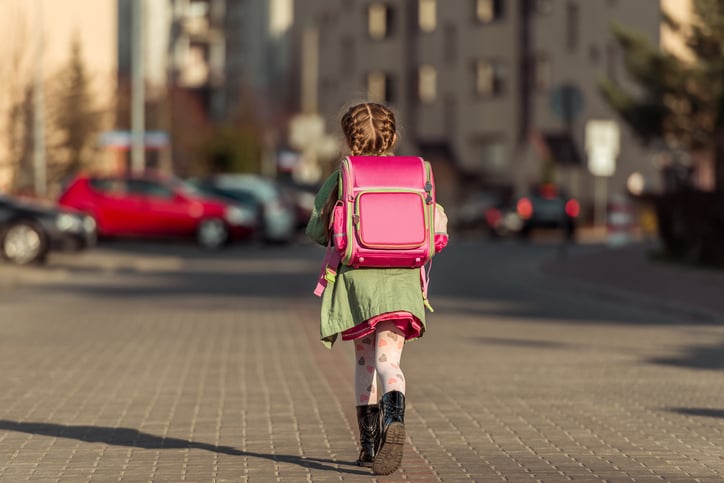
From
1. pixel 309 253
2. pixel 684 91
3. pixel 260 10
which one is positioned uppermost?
pixel 260 10

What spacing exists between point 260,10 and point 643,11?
3894cm

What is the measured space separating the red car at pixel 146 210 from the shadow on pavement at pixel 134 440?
28524 millimetres

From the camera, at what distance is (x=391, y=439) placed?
290 inches

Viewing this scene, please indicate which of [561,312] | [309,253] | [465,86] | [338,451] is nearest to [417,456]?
[338,451]

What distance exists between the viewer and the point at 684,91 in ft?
92.5

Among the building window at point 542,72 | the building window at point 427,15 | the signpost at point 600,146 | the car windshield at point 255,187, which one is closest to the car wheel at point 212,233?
the car windshield at point 255,187

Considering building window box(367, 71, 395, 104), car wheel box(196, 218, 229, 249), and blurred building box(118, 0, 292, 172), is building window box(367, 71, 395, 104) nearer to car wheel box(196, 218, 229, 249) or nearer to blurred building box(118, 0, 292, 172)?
blurred building box(118, 0, 292, 172)

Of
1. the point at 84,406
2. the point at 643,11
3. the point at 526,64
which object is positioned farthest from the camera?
the point at 526,64

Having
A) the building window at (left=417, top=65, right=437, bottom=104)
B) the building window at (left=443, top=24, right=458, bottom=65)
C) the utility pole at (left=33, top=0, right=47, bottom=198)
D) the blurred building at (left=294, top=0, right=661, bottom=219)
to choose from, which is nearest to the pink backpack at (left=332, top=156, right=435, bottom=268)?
the utility pole at (left=33, top=0, right=47, bottom=198)

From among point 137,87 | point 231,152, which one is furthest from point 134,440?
point 231,152

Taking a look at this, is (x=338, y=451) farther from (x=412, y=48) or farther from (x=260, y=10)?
(x=260, y=10)

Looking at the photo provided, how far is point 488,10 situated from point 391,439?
66675mm

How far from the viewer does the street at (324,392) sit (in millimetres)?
8031

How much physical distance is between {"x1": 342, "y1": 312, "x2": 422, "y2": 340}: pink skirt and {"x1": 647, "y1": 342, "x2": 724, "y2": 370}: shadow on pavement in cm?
558
